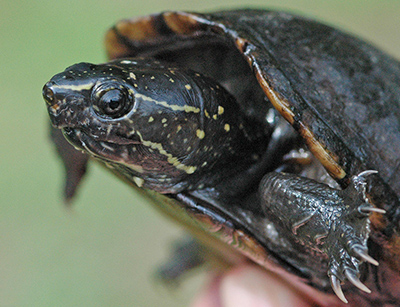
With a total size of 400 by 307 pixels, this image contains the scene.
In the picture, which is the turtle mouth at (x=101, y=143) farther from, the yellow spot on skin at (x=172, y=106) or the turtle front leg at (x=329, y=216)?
the turtle front leg at (x=329, y=216)

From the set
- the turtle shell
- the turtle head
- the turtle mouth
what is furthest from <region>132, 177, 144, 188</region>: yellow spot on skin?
the turtle shell

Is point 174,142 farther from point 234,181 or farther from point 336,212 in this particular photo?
point 336,212

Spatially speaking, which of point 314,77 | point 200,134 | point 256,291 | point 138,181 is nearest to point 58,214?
point 256,291

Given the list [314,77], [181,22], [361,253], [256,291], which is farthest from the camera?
[256,291]

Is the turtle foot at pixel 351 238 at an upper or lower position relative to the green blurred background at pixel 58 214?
upper

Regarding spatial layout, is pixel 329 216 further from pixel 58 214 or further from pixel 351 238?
pixel 58 214

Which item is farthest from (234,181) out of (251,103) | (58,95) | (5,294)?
(5,294)

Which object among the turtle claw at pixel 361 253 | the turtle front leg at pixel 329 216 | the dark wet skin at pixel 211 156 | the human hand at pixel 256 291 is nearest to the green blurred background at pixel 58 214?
the human hand at pixel 256 291

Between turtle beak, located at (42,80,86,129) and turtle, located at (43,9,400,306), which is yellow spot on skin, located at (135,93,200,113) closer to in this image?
turtle, located at (43,9,400,306)
